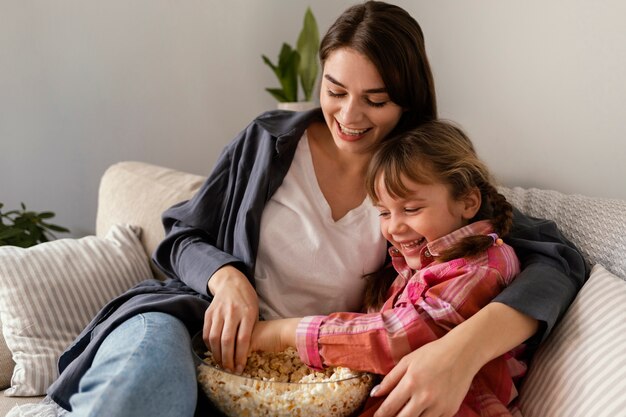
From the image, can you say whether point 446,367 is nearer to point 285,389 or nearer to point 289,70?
point 285,389

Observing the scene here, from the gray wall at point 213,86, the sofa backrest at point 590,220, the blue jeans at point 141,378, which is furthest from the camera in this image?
the gray wall at point 213,86

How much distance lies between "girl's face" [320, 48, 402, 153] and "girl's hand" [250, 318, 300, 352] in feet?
1.34

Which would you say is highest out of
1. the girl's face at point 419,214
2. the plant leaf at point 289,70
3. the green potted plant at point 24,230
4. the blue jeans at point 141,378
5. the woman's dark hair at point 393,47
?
the woman's dark hair at point 393,47

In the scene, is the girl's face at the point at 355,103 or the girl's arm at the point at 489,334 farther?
the girl's face at the point at 355,103

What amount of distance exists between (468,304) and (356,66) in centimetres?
51

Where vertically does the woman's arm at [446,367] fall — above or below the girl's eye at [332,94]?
below

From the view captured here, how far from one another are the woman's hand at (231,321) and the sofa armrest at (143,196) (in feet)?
1.85

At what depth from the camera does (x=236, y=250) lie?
146 cm

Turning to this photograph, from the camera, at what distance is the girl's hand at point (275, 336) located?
122cm

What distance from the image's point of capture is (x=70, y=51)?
2.42 m

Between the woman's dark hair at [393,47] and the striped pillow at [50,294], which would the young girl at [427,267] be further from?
the striped pillow at [50,294]

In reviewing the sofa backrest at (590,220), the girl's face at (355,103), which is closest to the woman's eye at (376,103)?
the girl's face at (355,103)

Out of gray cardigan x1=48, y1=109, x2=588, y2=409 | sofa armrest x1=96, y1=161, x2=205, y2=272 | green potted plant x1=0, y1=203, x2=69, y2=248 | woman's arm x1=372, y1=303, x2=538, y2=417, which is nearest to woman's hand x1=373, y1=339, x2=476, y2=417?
woman's arm x1=372, y1=303, x2=538, y2=417

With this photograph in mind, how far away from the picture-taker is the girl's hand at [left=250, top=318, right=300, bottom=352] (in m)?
1.22
